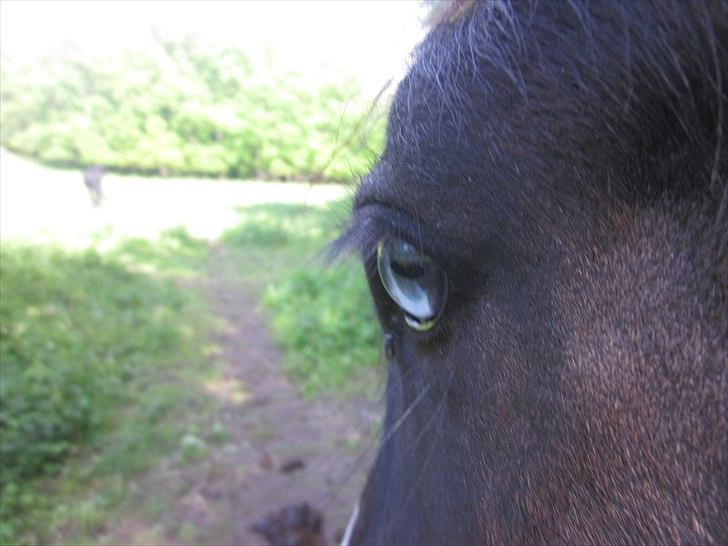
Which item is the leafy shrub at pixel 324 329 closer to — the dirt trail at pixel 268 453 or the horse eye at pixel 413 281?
the dirt trail at pixel 268 453

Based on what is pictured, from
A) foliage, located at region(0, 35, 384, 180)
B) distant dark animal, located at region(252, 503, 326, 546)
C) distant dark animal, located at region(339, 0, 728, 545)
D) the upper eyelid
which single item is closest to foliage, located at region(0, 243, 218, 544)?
foliage, located at region(0, 35, 384, 180)

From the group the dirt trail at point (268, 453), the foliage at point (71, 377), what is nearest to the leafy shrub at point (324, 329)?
the dirt trail at point (268, 453)

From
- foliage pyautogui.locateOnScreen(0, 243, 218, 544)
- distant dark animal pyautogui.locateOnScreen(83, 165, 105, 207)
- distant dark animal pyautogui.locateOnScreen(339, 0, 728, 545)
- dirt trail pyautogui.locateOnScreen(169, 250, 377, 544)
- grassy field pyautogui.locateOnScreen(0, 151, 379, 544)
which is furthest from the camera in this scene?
distant dark animal pyautogui.locateOnScreen(83, 165, 105, 207)

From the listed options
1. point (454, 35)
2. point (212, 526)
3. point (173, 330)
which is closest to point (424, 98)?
point (454, 35)

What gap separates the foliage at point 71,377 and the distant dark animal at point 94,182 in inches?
185

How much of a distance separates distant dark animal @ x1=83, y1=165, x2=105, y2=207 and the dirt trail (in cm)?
590

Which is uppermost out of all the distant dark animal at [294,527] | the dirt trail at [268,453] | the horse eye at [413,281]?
the horse eye at [413,281]

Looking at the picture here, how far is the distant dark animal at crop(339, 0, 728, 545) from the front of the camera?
2.92 ft

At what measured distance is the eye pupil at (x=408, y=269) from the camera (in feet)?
4.21

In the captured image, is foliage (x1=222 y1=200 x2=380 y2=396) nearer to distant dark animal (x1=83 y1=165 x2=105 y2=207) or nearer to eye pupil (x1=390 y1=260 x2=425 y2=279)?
eye pupil (x1=390 y1=260 x2=425 y2=279)

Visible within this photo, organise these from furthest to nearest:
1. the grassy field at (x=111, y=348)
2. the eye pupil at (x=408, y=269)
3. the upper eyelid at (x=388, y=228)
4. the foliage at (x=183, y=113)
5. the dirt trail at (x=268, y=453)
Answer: the foliage at (x=183, y=113) < the dirt trail at (x=268, y=453) < the grassy field at (x=111, y=348) < the eye pupil at (x=408, y=269) < the upper eyelid at (x=388, y=228)

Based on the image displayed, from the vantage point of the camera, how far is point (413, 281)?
4.34 feet

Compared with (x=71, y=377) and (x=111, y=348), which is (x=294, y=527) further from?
(x=111, y=348)

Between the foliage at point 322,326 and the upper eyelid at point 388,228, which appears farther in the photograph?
the foliage at point 322,326
